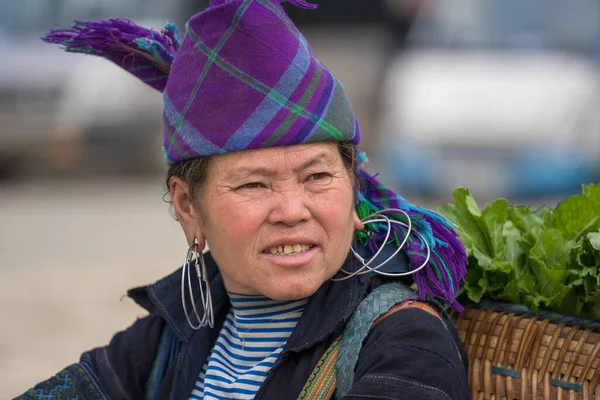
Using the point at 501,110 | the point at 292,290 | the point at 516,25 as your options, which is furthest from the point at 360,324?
the point at 516,25

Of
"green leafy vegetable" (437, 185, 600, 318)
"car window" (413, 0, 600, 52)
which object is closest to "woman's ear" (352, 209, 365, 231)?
"green leafy vegetable" (437, 185, 600, 318)

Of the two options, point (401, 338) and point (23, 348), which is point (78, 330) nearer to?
point (23, 348)

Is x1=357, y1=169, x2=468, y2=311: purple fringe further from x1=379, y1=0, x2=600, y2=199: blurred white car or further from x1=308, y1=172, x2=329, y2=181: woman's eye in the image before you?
x1=379, y1=0, x2=600, y2=199: blurred white car

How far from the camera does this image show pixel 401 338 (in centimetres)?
204

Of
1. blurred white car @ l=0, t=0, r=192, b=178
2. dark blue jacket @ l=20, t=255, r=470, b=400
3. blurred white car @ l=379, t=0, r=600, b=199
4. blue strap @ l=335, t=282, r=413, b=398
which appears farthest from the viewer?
blurred white car @ l=0, t=0, r=192, b=178

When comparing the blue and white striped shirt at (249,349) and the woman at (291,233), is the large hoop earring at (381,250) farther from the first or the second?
the blue and white striped shirt at (249,349)

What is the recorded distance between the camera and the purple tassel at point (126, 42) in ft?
8.06

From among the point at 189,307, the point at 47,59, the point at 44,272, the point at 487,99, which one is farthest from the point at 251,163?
the point at 47,59

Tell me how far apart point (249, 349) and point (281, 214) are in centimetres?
42

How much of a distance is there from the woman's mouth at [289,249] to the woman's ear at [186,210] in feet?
0.82

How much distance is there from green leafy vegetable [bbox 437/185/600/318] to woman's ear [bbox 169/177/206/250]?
26.0 inches

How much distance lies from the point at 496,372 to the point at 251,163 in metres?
0.76

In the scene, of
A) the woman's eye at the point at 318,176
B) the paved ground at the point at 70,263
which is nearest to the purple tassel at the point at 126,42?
the woman's eye at the point at 318,176

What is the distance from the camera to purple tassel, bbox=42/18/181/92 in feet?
8.06
